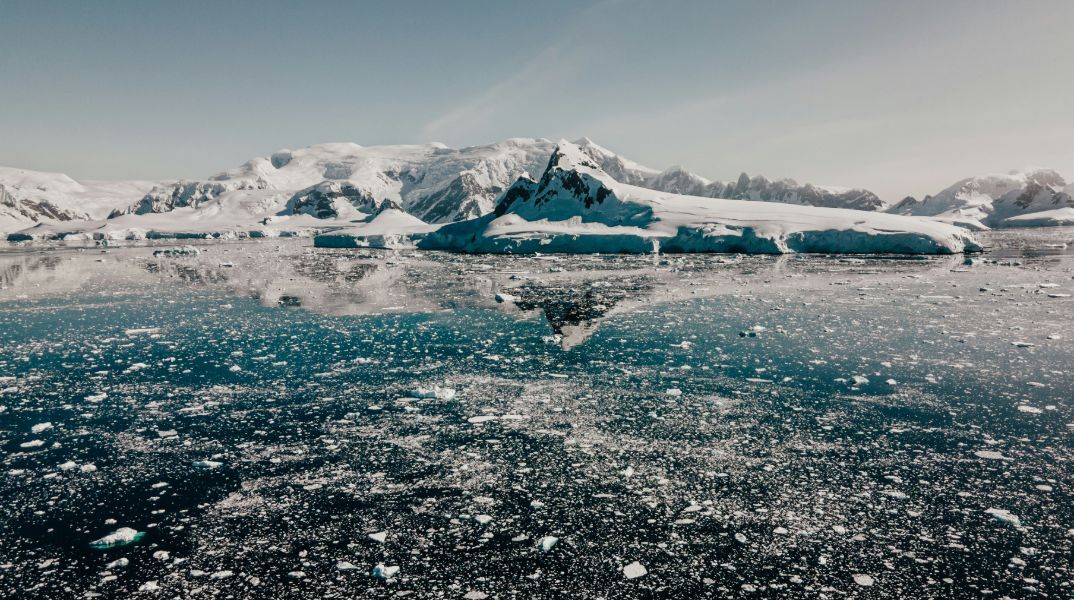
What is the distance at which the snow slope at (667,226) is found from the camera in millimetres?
37656

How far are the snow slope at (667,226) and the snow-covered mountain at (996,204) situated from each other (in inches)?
3048

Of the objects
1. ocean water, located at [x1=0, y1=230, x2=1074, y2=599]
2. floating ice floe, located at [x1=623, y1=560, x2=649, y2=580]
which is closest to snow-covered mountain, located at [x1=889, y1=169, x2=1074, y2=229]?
ocean water, located at [x1=0, y1=230, x2=1074, y2=599]

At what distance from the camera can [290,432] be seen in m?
6.59

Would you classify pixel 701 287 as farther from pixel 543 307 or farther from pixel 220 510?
pixel 220 510

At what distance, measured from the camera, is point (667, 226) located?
132ft

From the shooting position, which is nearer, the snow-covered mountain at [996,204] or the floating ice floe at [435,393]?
the floating ice floe at [435,393]

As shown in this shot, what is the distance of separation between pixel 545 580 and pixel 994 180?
259466 millimetres

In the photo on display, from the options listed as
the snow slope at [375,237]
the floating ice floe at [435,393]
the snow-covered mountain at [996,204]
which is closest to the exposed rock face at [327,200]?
the snow slope at [375,237]

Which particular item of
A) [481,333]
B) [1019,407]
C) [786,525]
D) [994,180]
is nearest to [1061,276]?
[1019,407]

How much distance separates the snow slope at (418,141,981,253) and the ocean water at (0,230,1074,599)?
25.8 meters

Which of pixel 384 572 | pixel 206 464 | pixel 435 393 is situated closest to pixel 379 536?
pixel 384 572

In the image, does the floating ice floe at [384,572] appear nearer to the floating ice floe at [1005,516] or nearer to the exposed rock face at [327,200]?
the floating ice floe at [1005,516]

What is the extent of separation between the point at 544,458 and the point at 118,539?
3.74 metres

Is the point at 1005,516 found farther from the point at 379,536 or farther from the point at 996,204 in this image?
the point at 996,204
